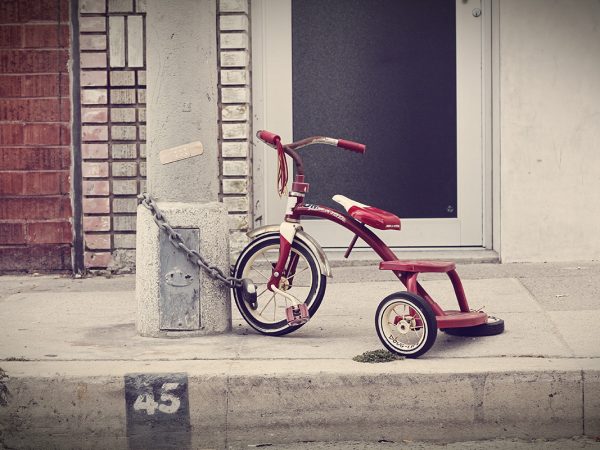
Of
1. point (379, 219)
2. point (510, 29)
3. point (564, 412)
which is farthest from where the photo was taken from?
point (510, 29)

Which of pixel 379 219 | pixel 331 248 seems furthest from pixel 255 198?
pixel 379 219

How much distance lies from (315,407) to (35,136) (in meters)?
4.63

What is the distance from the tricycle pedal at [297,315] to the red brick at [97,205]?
3098mm

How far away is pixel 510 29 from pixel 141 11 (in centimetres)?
299

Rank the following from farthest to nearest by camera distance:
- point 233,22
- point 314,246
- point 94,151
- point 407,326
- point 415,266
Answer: point 94,151, point 233,22, point 314,246, point 415,266, point 407,326

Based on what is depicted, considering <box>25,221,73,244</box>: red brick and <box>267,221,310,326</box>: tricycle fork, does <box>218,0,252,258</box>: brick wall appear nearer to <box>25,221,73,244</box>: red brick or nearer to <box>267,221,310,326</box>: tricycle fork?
<box>25,221,73,244</box>: red brick

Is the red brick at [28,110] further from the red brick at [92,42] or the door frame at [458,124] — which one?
the door frame at [458,124]

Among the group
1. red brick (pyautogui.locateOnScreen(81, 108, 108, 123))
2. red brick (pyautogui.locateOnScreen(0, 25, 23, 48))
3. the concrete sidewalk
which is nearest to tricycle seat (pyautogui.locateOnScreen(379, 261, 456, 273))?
the concrete sidewalk

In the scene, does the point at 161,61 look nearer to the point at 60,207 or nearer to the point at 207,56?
the point at 207,56

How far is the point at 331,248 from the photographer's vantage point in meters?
8.65

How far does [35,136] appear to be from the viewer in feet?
28.1

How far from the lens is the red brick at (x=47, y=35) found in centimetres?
Result: 848

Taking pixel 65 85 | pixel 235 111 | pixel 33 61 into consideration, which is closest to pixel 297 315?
pixel 235 111

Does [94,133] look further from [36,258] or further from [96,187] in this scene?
[36,258]
